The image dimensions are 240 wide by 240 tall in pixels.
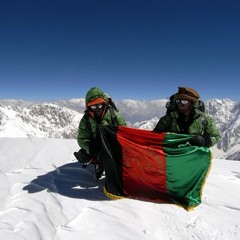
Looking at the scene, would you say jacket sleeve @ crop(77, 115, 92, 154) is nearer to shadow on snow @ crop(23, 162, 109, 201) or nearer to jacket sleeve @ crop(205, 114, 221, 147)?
shadow on snow @ crop(23, 162, 109, 201)

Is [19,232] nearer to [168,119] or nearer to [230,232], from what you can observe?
[230,232]

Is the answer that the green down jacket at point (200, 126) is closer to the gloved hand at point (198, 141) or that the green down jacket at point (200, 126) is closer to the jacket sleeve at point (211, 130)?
the jacket sleeve at point (211, 130)

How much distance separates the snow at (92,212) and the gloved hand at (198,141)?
1218 mm

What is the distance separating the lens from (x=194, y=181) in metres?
6.15

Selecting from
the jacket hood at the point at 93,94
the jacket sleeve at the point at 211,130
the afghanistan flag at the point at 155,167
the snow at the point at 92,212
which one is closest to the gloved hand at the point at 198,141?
the afghanistan flag at the point at 155,167

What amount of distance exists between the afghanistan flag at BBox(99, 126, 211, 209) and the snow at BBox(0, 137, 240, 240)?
287 mm

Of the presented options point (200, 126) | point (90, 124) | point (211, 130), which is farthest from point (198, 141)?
point (90, 124)

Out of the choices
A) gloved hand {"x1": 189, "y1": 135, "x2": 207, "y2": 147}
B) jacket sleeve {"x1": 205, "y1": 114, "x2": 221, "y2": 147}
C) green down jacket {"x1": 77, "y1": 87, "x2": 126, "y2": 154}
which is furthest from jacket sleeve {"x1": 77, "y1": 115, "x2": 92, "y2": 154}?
jacket sleeve {"x1": 205, "y1": 114, "x2": 221, "y2": 147}

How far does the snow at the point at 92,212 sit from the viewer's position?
4.66 m

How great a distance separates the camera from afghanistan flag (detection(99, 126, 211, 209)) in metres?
6.09

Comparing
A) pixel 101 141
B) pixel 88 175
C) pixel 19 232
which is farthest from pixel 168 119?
pixel 19 232

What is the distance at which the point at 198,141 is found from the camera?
20.5 feet

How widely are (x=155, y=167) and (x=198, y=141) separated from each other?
113 centimetres

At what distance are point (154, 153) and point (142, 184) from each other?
732 millimetres
